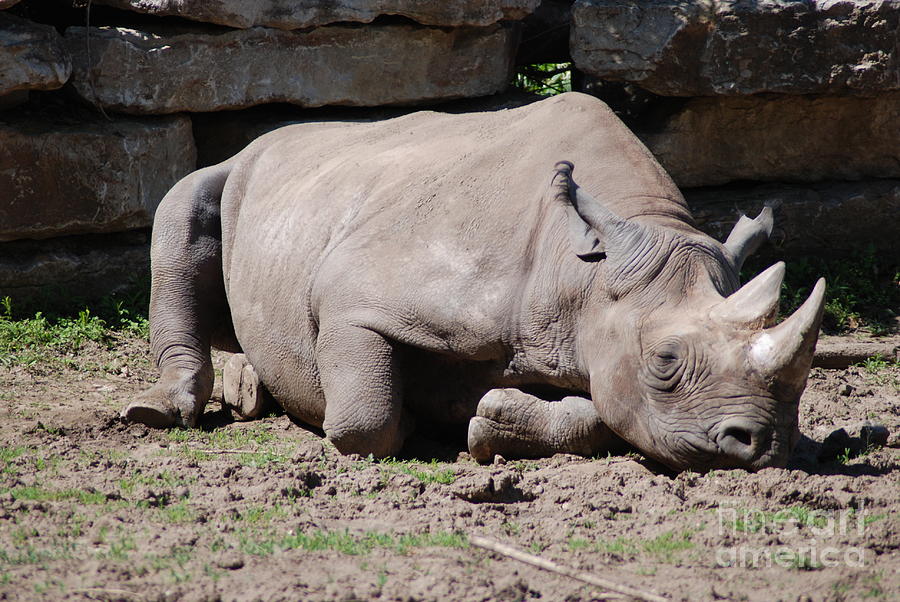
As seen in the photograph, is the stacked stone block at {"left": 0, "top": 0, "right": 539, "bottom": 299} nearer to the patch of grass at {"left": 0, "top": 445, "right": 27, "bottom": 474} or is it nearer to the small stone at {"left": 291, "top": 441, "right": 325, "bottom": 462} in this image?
the patch of grass at {"left": 0, "top": 445, "right": 27, "bottom": 474}

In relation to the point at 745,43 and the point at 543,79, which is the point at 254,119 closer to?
the point at 543,79

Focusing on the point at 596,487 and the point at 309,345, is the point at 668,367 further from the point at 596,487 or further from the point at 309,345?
the point at 309,345

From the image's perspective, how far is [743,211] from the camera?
7.73 m

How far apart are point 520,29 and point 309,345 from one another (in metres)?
3.64

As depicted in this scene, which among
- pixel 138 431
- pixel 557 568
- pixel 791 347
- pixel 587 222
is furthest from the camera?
pixel 138 431

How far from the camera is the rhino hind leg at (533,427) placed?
443cm

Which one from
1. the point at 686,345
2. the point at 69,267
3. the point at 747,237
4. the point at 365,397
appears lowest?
→ the point at 69,267

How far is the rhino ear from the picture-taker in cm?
428

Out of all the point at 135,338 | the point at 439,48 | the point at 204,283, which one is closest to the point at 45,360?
the point at 135,338

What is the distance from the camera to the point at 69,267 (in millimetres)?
7316

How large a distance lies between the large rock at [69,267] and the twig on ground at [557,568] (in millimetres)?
4775

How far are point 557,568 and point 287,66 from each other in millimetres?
5076

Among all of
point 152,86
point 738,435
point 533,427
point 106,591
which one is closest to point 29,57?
point 152,86

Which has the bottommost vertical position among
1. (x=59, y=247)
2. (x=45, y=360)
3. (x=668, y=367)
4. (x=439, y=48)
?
(x=45, y=360)
